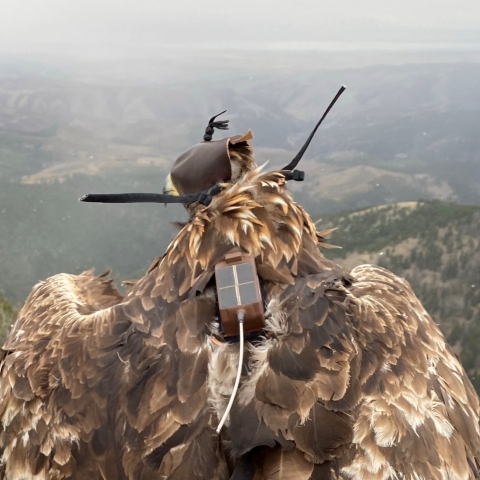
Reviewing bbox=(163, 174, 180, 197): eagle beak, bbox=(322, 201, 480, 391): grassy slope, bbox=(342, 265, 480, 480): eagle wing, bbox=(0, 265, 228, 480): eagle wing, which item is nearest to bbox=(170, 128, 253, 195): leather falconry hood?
bbox=(163, 174, 180, 197): eagle beak

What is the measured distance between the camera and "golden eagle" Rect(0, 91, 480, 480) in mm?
2799

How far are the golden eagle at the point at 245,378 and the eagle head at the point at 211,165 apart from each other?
2 cm

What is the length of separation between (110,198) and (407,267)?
51.1 m

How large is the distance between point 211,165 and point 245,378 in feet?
5.23

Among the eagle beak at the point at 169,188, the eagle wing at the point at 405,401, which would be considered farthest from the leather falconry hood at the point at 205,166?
the eagle wing at the point at 405,401

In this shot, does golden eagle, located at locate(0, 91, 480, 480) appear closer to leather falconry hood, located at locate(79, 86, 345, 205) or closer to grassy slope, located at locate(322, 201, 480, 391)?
leather falconry hood, located at locate(79, 86, 345, 205)

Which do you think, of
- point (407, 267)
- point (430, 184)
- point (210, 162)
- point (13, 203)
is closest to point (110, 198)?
point (210, 162)

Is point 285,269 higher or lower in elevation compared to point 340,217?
higher

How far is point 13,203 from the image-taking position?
9175 centimetres

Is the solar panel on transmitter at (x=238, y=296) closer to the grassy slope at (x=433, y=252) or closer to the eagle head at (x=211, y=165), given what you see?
the eagle head at (x=211, y=165)

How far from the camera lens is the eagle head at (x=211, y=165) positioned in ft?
12.7

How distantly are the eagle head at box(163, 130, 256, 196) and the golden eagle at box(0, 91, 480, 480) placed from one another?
2 centimetres

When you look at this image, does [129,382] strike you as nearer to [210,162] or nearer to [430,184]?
[210,162]

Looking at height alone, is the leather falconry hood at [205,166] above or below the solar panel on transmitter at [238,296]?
above
